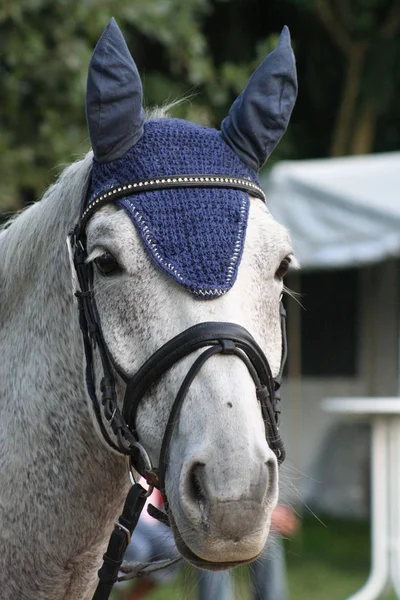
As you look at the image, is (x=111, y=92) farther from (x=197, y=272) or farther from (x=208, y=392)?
(x=208, y=392)

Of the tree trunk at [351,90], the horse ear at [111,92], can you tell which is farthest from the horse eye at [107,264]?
the tree trunk at [351,90]

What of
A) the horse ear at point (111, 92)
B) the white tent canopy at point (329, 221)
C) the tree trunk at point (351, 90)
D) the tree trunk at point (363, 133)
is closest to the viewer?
the horse ear at point (111, 92)

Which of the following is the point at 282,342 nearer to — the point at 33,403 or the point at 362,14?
the point at 33,403

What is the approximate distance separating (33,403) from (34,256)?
0.41 meters

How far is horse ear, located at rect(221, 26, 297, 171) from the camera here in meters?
2.57

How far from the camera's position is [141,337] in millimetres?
2303

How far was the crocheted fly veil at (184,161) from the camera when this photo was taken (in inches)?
91.0

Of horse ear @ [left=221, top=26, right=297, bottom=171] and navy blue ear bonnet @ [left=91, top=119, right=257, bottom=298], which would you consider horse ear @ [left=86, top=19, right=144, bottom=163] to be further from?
horse ear @ [left=221, top=26, right=297, bottom=171]

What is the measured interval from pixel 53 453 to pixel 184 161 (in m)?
0.81

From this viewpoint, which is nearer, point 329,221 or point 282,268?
point 282,268

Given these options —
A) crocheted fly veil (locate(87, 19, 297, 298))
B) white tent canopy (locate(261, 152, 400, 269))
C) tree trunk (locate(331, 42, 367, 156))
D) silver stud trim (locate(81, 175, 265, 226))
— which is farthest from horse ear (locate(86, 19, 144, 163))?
tree trunk (locate(331, 42, 367, 156))

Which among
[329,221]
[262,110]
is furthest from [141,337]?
[329,221]

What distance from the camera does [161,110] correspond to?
2756 millimetres

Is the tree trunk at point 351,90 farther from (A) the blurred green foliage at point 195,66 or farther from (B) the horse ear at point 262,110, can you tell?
(B) the horse ear at point 262,110
